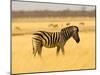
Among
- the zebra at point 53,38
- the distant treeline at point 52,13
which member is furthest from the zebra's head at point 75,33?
the distant treeline at point 52,13

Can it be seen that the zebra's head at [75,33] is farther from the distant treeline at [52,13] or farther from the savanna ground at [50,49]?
the distant treeline at [52,13]

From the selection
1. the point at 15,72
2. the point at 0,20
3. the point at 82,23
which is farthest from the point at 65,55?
the point at 0,20

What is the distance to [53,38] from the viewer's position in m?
2.45

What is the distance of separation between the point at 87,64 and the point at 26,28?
0.81 m

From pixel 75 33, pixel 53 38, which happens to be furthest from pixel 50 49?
pixel 75 33

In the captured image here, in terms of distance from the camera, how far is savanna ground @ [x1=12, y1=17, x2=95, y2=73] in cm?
230

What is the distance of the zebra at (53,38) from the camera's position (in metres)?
2.37

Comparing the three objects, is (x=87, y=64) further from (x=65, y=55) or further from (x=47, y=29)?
(x=47, y=29)

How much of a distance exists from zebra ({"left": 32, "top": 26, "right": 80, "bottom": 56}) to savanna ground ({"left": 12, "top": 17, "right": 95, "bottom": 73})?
41 millimetres

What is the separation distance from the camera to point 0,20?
2.26 meters

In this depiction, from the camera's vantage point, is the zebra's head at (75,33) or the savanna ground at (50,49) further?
the zebra's head at (75,33)

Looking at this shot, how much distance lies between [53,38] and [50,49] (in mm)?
122

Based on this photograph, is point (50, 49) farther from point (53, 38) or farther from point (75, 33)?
point (75, 33)

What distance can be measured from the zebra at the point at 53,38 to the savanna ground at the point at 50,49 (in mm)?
41
